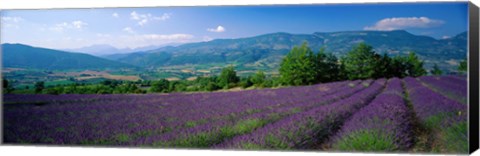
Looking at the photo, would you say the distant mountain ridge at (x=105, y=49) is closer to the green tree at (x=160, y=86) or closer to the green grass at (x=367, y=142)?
the green tree at (x=160, y=86)

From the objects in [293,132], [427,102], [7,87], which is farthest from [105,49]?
[427,102]

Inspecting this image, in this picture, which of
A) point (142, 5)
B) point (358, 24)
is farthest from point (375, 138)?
point (142, 5)

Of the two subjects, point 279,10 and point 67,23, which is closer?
point 279,10

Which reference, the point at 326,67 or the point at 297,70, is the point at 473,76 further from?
the point at 297,70

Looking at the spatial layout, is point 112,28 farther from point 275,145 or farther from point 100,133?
point 275,145

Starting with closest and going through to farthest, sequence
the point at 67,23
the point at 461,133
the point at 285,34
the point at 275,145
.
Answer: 1. the point at 461,133
2. the point at 275,145
3. the point at 285,34
4. the point at 67,23
